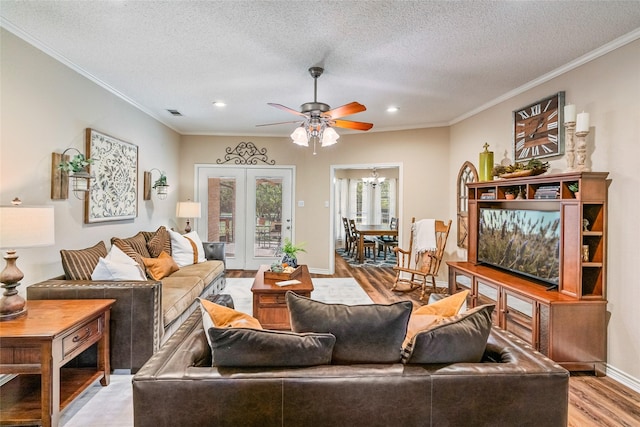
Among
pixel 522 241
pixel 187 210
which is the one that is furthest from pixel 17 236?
pixel 522 241

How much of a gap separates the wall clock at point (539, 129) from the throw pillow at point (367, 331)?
283 centimetres

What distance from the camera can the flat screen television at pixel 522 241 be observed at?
2954 mm

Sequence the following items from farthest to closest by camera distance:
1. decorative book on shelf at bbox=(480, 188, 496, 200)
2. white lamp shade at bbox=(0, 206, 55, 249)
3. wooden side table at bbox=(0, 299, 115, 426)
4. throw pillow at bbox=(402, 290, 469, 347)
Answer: decorative book on shelf at bbox=(480, 188, 496, 200) → white lamp shade at bbox=(0, 206, 55, 249) → wooden side table at bbox=(0, 299, 115, 426) → throw pillow at bbox=(402, 290, 469, 347)

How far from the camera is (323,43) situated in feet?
8.94

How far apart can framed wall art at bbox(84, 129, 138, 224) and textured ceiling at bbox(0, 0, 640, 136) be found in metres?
0.68

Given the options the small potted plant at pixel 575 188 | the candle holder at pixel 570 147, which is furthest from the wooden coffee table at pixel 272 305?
the candle holder at pixel 570 147

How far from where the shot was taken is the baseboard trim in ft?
8.22

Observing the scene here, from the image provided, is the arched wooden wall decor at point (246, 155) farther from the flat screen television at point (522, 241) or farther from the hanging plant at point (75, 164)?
the flat screen television at point (522, 241)

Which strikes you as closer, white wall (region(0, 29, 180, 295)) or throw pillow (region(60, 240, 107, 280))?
white wall (region(0, 29, 180, 295))

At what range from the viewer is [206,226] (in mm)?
6512

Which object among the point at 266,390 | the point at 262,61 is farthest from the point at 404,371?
the point at 262,61

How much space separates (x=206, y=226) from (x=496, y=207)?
4.96 m

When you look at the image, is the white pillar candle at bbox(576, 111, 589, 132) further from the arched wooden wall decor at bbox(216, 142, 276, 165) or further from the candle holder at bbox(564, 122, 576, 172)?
the arched wooden wall decor at bbox(216, 142, 276, 165)

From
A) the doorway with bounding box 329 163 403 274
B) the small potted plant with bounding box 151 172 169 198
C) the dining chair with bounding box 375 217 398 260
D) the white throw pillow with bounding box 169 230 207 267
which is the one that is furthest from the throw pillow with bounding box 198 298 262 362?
the doorway with bounding box 329 163 403 274
